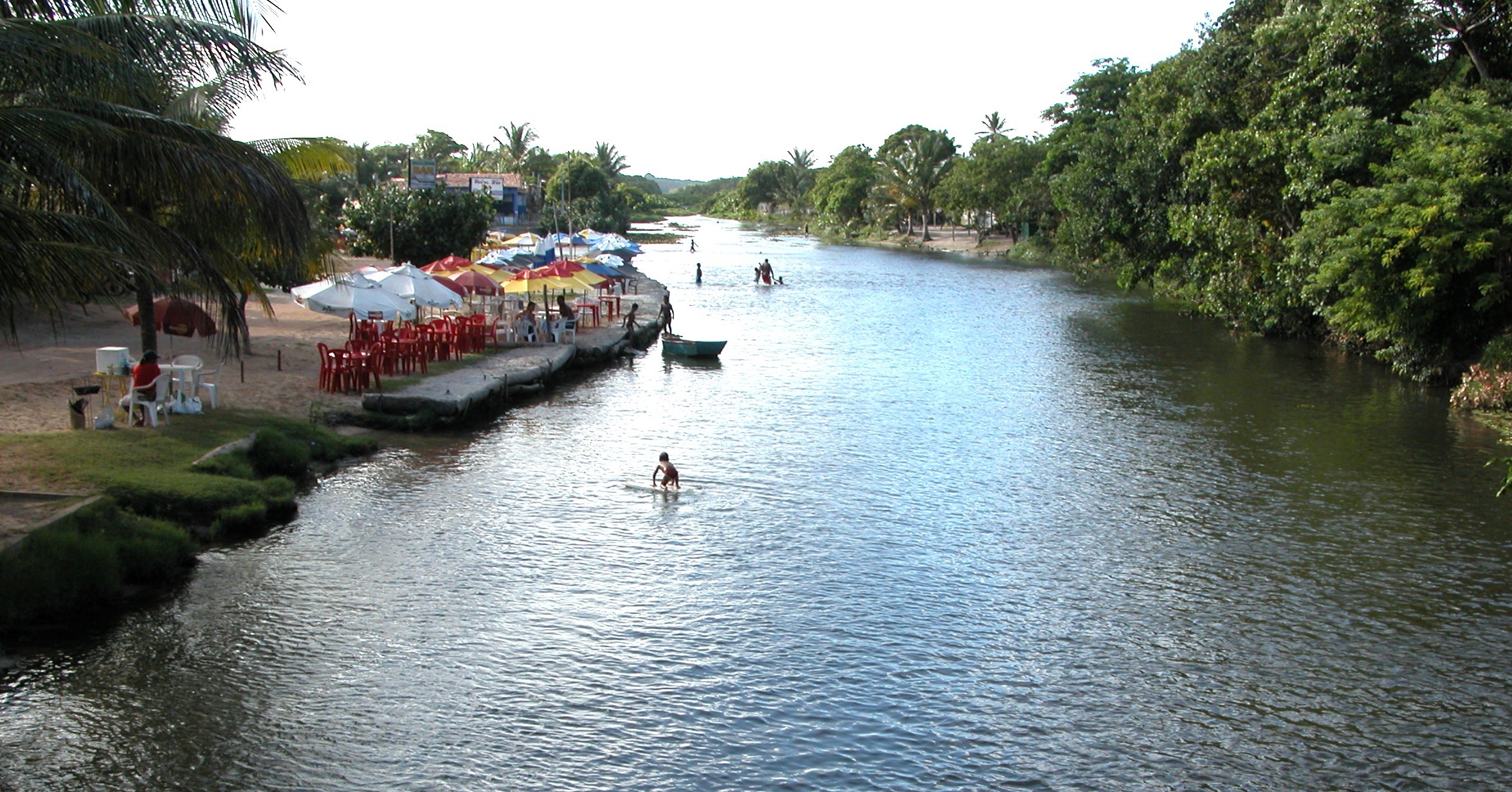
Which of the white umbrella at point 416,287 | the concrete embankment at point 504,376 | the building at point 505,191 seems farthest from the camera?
the building at point 505,191

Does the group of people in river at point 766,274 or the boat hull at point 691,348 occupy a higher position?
the group of people in river at point 766,274

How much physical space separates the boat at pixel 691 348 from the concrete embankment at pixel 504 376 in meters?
1.72

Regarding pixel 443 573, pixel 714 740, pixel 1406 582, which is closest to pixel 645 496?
pixel 443 573

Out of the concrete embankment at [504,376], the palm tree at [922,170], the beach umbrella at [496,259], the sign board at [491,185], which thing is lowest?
the concrete embankment at [504,376]

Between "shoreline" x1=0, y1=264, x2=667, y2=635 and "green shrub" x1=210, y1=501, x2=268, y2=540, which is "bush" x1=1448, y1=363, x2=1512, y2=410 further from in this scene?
"green shrub" x1=210, y1=501, x2=268, y2=540

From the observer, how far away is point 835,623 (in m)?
13.2

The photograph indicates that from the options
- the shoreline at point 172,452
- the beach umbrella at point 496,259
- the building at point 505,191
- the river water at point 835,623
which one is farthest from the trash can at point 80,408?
the building at point 505,191

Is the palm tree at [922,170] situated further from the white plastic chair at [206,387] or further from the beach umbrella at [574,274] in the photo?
the white plastic chair at [206,387]

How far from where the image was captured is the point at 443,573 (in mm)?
14344

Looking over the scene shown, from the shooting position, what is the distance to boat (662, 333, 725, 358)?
1303 inches

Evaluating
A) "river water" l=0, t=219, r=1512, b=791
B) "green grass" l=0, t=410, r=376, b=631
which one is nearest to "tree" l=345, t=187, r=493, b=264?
"river water" l=0, t=219, r=1512, b=791

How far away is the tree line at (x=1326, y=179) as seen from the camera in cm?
2359

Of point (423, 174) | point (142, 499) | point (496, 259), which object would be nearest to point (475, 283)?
point (423, 174)

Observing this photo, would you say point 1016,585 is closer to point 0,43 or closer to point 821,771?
point 821,771
